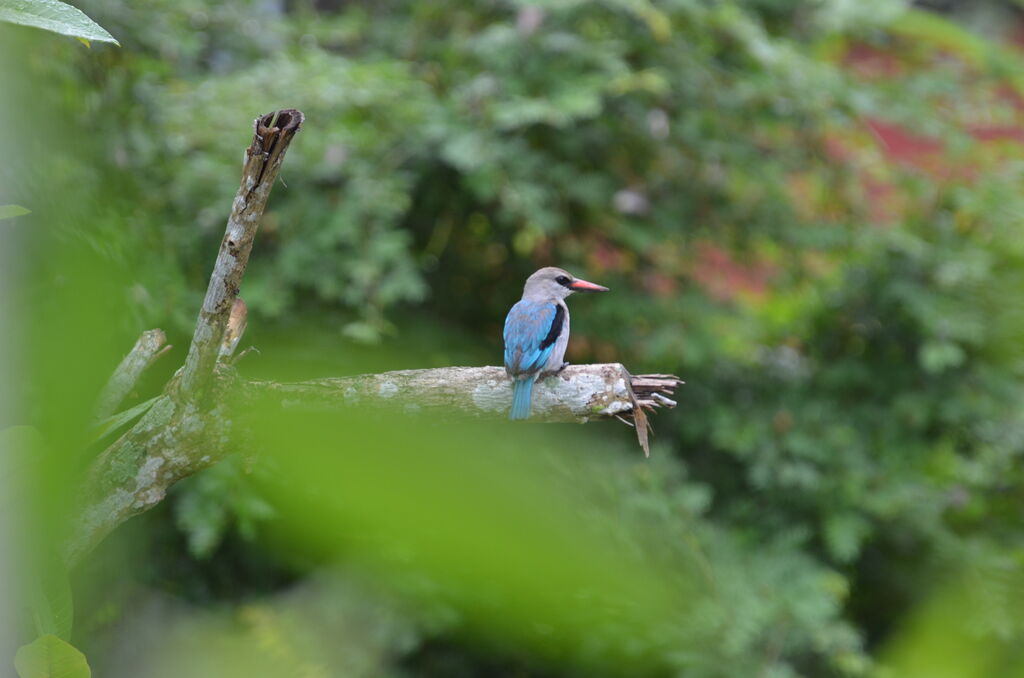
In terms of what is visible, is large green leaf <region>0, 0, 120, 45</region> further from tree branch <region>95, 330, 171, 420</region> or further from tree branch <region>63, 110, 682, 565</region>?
tree branch <region>95, 330, 171, 420</region>

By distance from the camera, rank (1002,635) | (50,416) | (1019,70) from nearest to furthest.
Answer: (50,416)
(1002,635)
(1019,70)

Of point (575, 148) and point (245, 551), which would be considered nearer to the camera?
point (245, 551)

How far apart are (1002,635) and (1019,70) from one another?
2040mm

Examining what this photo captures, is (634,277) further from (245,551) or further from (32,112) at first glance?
(32,112)

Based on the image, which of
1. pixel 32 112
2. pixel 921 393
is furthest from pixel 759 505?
pixel 32 112

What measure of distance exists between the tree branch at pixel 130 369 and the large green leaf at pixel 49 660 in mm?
234

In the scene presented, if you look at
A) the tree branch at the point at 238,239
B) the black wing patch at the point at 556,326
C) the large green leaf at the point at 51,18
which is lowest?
the black wing patch at the point at 556,326

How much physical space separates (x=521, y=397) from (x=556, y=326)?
1.45 feet

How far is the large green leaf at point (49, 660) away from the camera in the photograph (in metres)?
0.55

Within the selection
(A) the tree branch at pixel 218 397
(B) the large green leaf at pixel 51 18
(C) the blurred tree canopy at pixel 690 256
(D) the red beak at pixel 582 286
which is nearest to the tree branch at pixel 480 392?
(A) the tree branch at pixel 218 397

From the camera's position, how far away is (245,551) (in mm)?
2770

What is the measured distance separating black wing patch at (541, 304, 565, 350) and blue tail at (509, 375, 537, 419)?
0.23 metres

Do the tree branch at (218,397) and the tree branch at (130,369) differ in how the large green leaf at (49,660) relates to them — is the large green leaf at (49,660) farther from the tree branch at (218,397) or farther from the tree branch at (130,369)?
the tree branch at (130,369)

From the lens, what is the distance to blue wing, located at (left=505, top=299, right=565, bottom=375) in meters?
1.23
